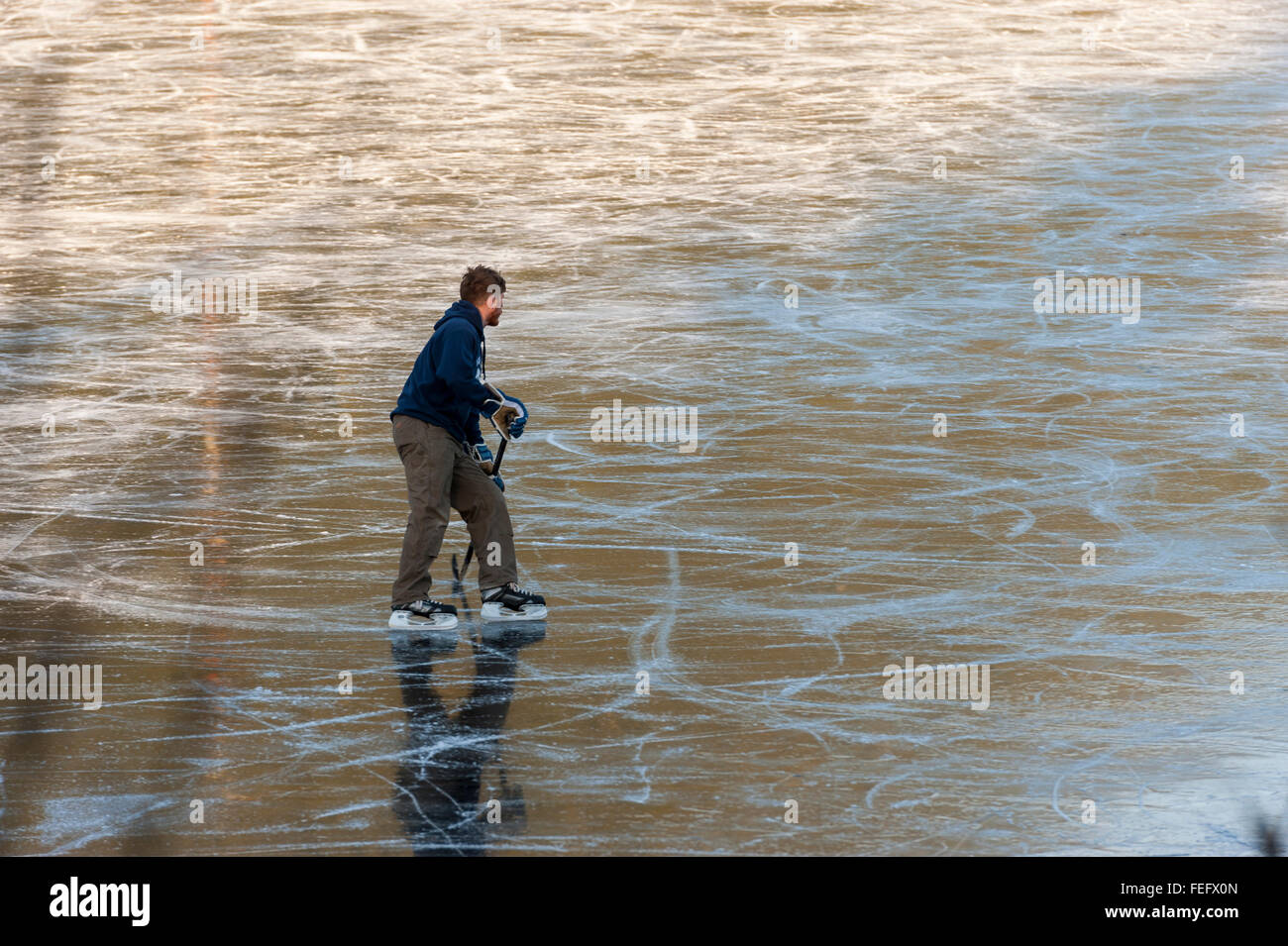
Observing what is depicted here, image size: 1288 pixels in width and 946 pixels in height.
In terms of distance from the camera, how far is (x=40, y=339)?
1481 centimetres

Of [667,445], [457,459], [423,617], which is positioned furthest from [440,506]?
[667,445]

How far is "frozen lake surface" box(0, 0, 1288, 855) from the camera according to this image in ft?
22.2

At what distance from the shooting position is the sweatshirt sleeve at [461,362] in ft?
26.2

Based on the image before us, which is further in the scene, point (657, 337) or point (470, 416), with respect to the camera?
point (657, 337)

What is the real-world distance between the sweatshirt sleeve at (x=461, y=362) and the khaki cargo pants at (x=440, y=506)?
0.92 feet

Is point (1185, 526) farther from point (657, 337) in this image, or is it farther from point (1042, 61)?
point (1042, 61)

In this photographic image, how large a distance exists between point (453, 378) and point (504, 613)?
46.6 inches

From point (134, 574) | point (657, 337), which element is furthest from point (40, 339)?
point (134, 574)

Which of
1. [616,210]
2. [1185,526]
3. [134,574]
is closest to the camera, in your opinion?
[134,574]

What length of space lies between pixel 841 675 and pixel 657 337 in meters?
7.15

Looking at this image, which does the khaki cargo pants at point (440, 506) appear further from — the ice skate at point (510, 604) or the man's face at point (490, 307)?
the man's face at point (490, 307)

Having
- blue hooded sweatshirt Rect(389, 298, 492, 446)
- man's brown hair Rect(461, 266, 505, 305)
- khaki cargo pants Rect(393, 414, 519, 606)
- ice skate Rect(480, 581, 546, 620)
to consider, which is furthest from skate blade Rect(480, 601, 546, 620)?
man's brown hair Rect(461, 266, 505, 305)

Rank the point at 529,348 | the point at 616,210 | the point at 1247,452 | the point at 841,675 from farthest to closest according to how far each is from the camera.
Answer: the point at 616,210
the point at 529,348
the point at 1247,452
the point at 841,675

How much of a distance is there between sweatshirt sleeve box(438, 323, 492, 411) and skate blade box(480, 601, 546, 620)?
1046 mm
